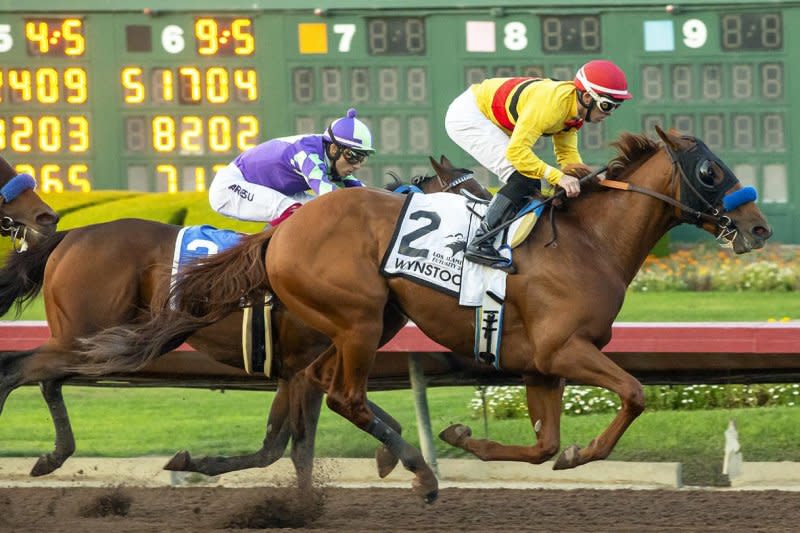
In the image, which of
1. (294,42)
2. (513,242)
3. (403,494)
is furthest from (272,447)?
(294,42)

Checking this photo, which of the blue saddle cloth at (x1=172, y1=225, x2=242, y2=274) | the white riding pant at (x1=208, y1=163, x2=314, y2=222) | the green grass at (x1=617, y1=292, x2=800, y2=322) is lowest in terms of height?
the green grass at (x1=617, y1=292, x2=800, y2=322)

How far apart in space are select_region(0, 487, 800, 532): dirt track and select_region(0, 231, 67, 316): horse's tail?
77 centimetres

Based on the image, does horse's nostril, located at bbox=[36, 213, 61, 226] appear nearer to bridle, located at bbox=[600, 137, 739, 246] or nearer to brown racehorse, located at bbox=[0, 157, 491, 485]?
brown racehorse, located at bbox=[0, 157, 491, 485]

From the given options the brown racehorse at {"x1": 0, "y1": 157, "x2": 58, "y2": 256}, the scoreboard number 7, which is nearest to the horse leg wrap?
the brown racehorse at {"x1": 0, "y1": 157, "x2": 58, "y2": 256}

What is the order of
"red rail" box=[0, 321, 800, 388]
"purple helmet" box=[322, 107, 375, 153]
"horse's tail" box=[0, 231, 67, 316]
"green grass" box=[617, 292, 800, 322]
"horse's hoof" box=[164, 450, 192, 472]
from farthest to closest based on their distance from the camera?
"green grass" box=[617, 292, 800, 322] → "red rail" box=[0, 321, 800, 388] → "horse's tail" box=[0, 231, 67, 316] → "purple helmet" box=[322, 107, 375, 153] → "horse's hoof" box=[164, 450, 192, 472]

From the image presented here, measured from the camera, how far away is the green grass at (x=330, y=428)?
6.64 meters

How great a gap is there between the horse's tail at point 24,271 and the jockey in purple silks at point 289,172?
0.69 metres

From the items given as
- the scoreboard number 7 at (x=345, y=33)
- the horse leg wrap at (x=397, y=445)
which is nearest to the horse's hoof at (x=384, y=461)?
the horse leg wrap at (x=397, y=445)

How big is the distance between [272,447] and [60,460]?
82 centimetres

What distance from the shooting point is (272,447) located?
5895 millimetres

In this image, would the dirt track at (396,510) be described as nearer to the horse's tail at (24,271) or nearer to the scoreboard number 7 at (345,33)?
the horse's tail at (24,271)

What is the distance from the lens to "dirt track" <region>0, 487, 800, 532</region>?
5.31 m

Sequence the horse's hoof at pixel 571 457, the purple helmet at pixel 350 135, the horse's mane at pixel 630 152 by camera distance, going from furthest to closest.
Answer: the purple helmet at pixel 350 135 < the horse's mane at pixel 630 152 < the horse's hoof at pixel 571 457

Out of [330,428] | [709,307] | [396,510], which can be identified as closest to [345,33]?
[709,307]
